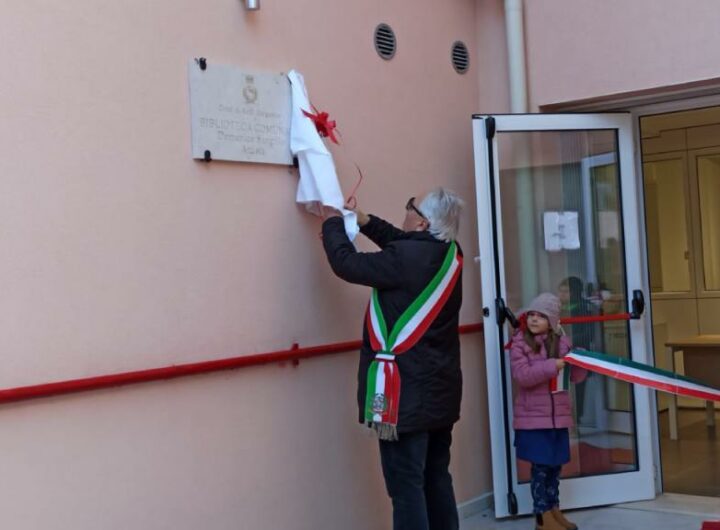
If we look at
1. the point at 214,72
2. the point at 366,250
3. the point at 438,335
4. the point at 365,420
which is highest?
the point at 214,72

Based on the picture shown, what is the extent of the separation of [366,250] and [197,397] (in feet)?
3.95

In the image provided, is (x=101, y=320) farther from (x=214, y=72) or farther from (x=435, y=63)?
(x=435, y=63)

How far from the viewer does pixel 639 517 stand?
5.04m

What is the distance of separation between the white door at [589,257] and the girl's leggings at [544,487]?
→ 1.42ft

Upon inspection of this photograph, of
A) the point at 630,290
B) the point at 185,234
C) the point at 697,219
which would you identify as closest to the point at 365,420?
the point at 185,234

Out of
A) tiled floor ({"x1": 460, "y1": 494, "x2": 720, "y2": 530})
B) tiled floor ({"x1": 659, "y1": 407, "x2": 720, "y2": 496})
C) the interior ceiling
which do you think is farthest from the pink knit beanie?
the interior ceiling

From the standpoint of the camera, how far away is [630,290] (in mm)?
5297

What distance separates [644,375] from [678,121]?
5095mm

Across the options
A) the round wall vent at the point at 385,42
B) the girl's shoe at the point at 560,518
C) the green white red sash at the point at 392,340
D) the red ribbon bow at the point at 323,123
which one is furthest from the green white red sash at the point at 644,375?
the round wall vent at the point at 385,42

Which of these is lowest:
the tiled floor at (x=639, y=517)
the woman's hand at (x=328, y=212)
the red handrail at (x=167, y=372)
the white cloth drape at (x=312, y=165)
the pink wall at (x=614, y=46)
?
the tiled floor at (x=639, y=517)

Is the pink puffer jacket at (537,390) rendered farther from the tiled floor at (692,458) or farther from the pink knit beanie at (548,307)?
the tiled floor at (692,458)

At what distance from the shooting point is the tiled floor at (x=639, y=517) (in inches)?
193

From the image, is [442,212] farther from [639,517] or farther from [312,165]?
[639,517]

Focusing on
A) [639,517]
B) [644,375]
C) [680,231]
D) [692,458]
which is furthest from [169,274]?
[680,231]
